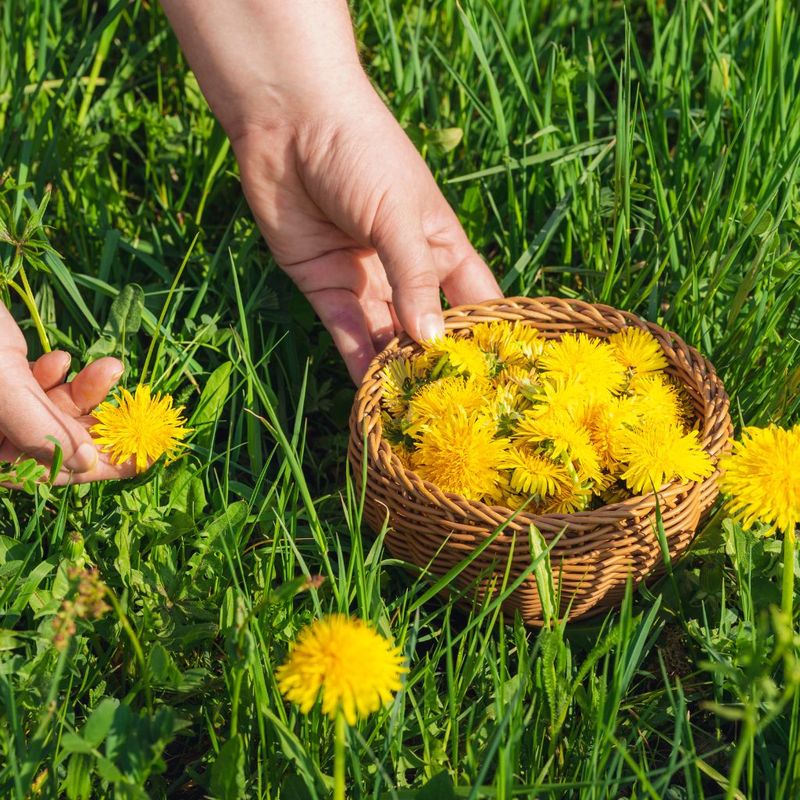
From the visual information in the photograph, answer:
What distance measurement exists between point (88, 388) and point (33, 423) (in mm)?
150

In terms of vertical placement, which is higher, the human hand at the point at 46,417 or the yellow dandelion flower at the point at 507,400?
the human hand at the point at 46,417

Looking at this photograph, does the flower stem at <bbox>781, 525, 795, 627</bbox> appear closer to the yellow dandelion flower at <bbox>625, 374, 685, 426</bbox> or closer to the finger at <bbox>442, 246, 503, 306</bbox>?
the yellow dandelion flower at <bbox>625, 374, 685, 426</bbox>

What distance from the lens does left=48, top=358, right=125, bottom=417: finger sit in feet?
5.26

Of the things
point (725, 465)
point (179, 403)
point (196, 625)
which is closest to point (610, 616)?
point (725, 465)

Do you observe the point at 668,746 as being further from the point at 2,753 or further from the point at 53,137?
the point at 53,137

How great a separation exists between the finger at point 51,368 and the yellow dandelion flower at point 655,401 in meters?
1.00

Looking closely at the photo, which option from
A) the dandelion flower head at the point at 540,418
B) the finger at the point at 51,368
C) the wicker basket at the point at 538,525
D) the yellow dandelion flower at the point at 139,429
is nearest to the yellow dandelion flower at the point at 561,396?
the dandelion flower head at the point at 540,418

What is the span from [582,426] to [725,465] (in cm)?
38

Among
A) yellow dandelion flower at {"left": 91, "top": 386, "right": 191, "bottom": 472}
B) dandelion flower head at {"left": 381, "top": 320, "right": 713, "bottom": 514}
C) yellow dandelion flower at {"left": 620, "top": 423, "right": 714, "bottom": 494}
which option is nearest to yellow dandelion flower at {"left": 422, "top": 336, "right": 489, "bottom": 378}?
dandelion flower head at {"left": 381, "top": 320, "right": 713, "bottom": 514}

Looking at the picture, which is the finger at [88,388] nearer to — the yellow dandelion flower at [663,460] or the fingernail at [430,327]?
the fingernail at [430,327]

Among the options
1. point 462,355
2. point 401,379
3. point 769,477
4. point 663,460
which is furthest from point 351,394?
point 769,477

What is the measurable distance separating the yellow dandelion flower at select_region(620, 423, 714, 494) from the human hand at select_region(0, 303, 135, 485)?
82 centimetres

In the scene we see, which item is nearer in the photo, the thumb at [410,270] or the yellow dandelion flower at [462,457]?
the yellow dandelion flower at [462,457]

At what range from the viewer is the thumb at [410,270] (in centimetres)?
172
